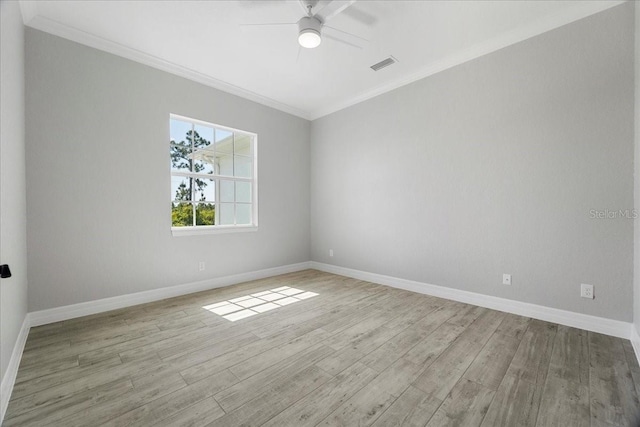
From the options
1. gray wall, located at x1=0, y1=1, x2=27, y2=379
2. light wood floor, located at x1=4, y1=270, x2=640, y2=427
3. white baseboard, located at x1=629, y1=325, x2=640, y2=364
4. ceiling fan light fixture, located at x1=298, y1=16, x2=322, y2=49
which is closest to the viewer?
light wood floor, located at x1=4, y1=270, x2=640, y2=427

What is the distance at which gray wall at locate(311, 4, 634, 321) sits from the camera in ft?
7.65

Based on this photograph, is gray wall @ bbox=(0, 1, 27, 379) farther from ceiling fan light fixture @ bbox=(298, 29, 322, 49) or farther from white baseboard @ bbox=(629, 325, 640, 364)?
white baseboard @ bbox=(629, 325, 640, 364)

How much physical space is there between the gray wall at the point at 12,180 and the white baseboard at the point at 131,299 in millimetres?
230

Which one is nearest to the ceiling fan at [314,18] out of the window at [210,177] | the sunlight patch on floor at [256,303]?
the window at [210,177]

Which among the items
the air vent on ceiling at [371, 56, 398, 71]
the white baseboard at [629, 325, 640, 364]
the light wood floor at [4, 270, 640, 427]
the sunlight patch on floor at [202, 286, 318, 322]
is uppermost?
the air vent on ceiling at [371, 56, 398, 71]

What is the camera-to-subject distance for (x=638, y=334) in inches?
80.5

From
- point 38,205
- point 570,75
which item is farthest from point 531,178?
point 38,205

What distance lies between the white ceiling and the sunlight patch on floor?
9.79 ft

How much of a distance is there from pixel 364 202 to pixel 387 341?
7.86ft

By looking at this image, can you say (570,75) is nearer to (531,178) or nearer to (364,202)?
(531,178)

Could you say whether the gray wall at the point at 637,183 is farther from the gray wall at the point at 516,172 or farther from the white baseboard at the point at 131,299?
the white baseboard at the point at 131,299

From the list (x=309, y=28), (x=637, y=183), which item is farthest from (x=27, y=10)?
(x=637, y=183)

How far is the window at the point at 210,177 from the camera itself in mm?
3605

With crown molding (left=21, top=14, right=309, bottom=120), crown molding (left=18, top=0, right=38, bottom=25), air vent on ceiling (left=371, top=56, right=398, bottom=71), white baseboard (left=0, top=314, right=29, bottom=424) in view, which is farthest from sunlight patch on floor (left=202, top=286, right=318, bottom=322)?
crown molding (left=18, top=0, right=38, bottom=25)
